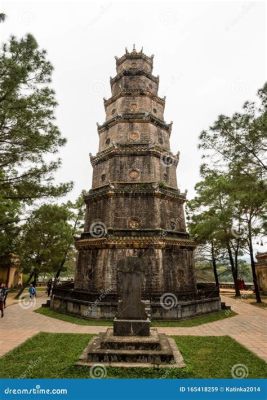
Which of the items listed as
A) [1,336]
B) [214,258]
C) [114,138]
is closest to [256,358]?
[1,336]

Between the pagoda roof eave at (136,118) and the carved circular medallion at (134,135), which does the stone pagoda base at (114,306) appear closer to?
the carved circular medallion at (134,135)

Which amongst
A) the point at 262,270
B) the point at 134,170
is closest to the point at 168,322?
the point at 134,170

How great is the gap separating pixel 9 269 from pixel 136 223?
22.8 metres

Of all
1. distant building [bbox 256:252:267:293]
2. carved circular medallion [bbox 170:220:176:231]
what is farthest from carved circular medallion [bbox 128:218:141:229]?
distant building [bbox 256:252:267:293]

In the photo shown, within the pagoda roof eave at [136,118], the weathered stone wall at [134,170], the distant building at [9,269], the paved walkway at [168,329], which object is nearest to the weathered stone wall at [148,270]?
the paved walkway at [168,329]

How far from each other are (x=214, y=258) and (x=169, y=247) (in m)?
13.0

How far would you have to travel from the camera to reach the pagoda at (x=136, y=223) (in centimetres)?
1603

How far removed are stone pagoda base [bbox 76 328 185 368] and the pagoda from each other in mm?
6989

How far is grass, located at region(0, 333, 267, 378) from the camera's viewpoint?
264 inches

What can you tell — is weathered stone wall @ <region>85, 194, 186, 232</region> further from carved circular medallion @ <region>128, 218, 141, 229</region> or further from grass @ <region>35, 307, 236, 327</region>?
grass @ <region>35, 307, 236, 327</region>

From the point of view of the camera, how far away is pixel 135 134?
65.9 ft

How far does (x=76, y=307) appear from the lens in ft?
52.6

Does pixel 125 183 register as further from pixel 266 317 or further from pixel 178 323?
pixel 266 317

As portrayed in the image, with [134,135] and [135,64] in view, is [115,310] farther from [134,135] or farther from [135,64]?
[135,64]
